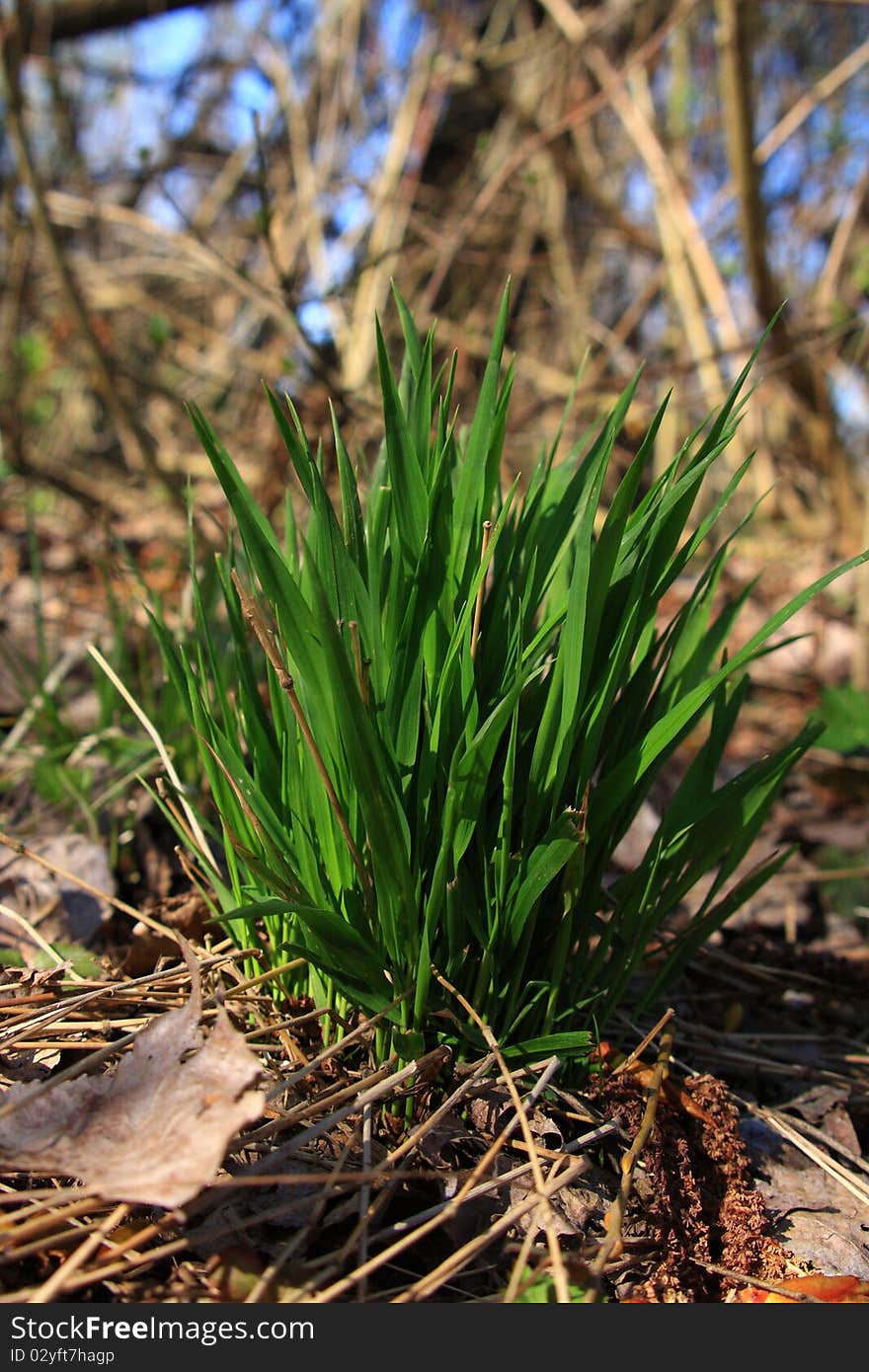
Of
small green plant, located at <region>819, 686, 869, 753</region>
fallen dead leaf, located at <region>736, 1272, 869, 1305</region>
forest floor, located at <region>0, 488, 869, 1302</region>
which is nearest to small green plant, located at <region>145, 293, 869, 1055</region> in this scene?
forest floor, located at <region>0, 488, 869, 1302</region>

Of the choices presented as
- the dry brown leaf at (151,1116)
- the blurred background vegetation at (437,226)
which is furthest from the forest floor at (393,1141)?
the blurred background vegetation at (437,226)

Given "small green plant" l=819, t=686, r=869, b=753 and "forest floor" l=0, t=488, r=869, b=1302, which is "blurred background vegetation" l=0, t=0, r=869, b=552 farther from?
"forest floor" l=0, t=488, r=869, b=1302

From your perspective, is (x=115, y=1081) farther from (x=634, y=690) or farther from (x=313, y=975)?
(x=634, y=690)

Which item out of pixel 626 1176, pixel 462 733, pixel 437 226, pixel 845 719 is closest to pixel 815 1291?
pixel 626 1176

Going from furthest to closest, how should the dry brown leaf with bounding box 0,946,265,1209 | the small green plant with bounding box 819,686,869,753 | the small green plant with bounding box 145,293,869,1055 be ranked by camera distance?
the small green plant with bounding box 819,686,869,753, the small green plant with bounding box 145,293,869,1055, the dry brown leaf with bounding box 0,946,265,1209

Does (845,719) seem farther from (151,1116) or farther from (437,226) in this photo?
(437,226)

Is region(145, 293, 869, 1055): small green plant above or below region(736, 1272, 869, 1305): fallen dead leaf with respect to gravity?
above
